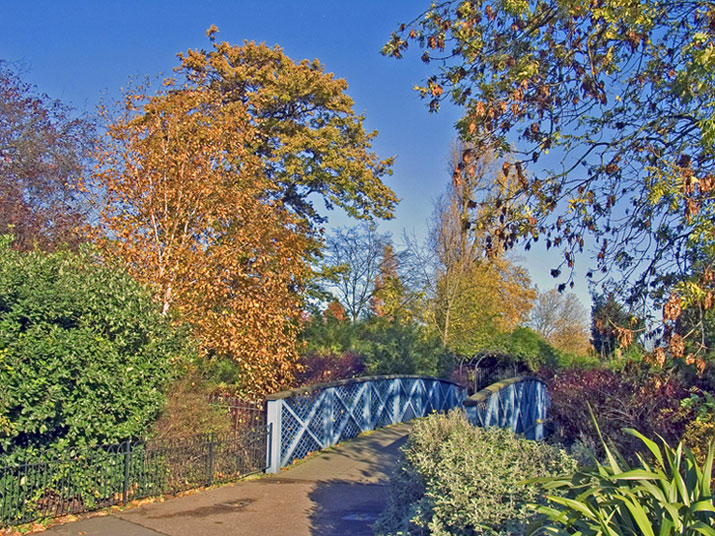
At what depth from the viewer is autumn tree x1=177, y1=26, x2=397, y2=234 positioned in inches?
782

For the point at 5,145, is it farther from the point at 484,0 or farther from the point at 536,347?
the point at 536,347

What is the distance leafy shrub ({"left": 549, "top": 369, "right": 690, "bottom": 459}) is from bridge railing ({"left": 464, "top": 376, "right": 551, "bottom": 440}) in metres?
0.92

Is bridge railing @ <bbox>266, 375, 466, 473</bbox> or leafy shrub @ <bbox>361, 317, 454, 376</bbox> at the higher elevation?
leafy shrub @ <bbox>361, 317, 454, 376</bbox>

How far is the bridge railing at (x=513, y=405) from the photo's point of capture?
930 cm

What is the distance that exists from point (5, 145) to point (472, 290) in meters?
19.5

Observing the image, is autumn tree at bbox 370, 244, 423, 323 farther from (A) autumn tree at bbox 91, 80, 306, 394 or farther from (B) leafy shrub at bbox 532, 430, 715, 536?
(B) leafy shrub at bbox 532, 430, 715, 536

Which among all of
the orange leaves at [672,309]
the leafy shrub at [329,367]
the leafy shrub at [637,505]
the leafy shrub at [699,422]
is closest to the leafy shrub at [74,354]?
the leafy shrub at [637,505]

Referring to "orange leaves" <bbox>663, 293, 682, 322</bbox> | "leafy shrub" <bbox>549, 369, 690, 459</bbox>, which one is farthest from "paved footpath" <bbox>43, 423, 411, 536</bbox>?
"orange leaves" <bbox>663, 293, 682, 322</bbox>

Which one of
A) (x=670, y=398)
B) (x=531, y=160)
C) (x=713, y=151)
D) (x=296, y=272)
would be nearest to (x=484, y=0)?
(x=531, y=160)

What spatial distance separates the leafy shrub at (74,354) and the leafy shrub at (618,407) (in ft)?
17.4

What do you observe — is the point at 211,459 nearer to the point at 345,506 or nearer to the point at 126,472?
the point at 126,472

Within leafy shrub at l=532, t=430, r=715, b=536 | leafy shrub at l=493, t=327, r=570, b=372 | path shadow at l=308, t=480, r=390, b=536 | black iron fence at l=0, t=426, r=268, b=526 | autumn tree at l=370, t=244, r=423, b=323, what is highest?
autumn tree at l=370, t=244, r=423, b=323

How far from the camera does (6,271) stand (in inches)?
285

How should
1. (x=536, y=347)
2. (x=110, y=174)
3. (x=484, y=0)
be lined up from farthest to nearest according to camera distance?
(x=536, y=347) → (x=110, y=174) → (x=484, y=0)
